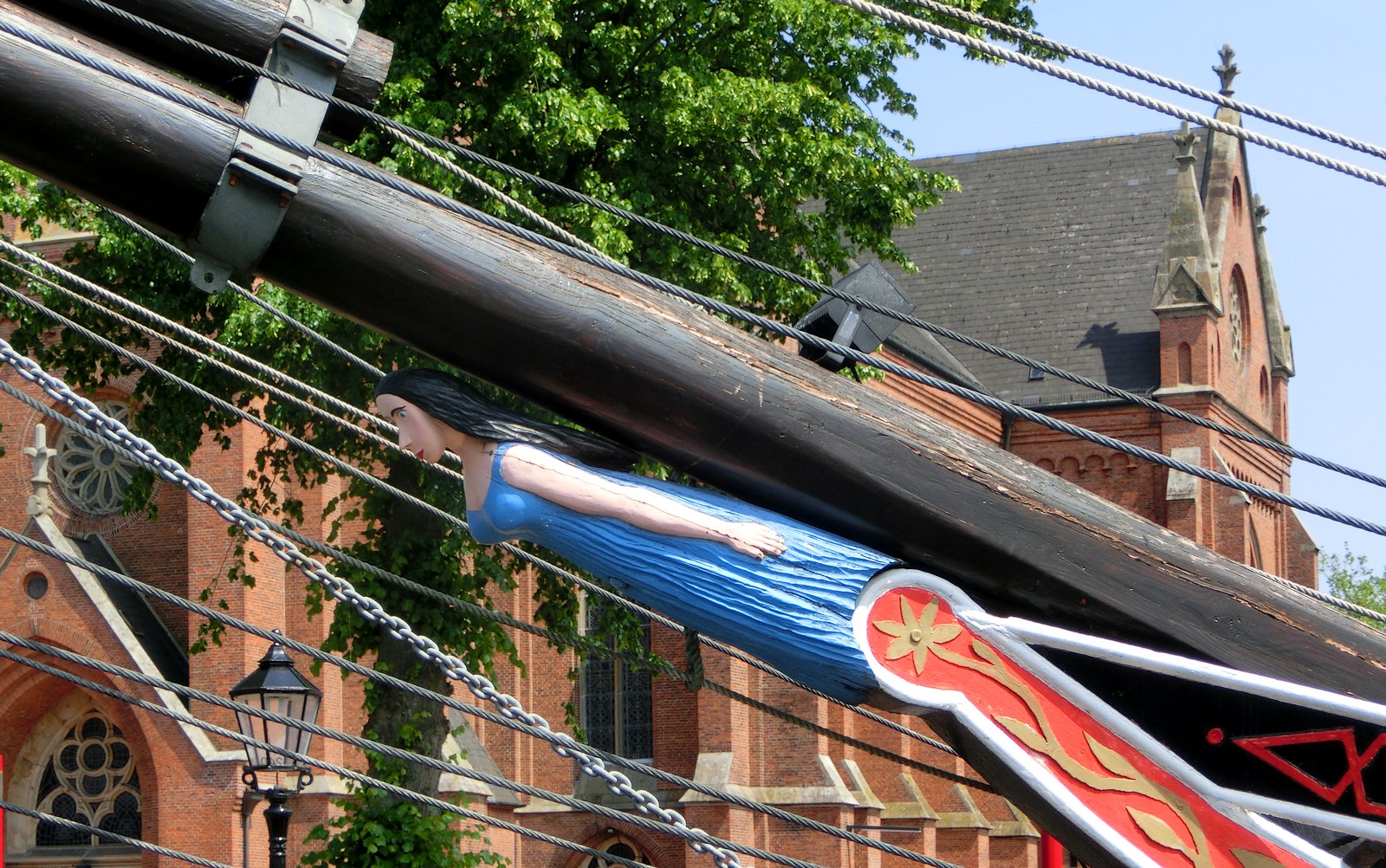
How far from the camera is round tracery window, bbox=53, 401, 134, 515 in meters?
21.8

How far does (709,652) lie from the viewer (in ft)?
61.8

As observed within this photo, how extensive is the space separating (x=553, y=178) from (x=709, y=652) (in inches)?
296

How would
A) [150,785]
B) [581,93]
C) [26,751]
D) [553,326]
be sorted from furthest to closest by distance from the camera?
[26,751]
[150,785]
[581,93]
[553,326]

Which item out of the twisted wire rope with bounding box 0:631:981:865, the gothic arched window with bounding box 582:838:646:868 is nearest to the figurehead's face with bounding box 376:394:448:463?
the twisted wire rope with bounding box 0:631:981:865

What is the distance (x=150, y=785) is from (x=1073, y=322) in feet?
64.7

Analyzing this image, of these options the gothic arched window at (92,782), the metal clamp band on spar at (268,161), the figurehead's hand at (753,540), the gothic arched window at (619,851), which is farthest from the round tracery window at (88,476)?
the figurehead's hand at (753,540)

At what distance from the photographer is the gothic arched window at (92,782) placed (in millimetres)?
20156

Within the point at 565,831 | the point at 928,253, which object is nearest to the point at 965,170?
the point at 928,253

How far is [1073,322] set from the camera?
105ft

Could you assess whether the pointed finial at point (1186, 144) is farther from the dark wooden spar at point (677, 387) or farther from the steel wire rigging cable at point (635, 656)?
the dark wooden spar at point (677, 387)

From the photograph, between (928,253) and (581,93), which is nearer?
(581,93)

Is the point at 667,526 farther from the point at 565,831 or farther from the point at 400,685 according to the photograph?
the point at 565,831

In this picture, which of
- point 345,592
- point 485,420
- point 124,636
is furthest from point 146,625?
point 485,420

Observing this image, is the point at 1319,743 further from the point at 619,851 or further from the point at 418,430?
the point at 619,851
